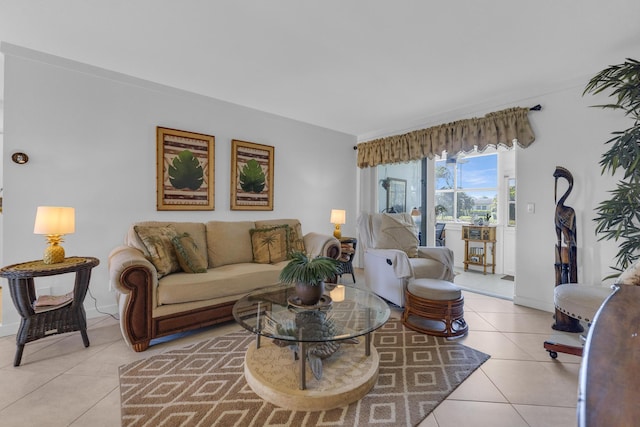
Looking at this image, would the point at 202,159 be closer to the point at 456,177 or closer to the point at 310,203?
the point at 310,203

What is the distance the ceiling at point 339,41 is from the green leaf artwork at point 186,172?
2.50 feet

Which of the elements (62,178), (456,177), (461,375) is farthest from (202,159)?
(456,177)

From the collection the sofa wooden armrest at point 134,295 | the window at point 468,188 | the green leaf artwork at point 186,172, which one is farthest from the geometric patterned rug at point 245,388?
the window at point 468,188

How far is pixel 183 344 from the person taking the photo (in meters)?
2.25

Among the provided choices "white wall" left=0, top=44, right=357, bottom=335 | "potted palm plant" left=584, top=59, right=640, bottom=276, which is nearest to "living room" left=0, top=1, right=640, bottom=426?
"white wall" left=0, top=44, right=357, bottom=335

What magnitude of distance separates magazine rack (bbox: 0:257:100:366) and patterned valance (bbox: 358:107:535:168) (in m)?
3.75

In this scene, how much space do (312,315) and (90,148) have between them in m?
2.62

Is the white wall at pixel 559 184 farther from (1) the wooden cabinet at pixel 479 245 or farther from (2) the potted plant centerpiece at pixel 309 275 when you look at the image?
(2) the potted plant centerpiece at pixel 309 275

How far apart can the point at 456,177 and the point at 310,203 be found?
2.99 meters

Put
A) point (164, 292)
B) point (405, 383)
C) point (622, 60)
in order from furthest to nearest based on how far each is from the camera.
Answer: point (622, 60)
point (164, 292)
point (405, 383)

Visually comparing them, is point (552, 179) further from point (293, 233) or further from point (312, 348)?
point (312, 348)

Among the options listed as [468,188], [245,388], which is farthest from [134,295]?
[468,188]

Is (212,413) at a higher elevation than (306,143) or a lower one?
lower

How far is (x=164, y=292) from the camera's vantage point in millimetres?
Answer: 2223
